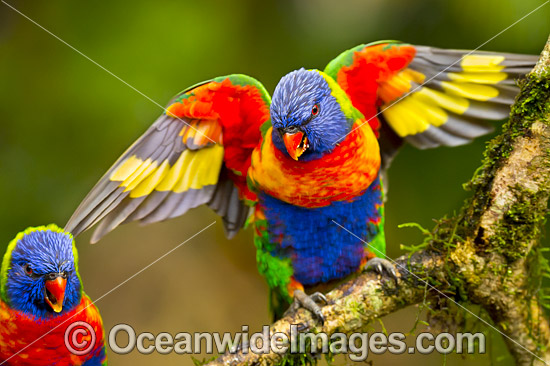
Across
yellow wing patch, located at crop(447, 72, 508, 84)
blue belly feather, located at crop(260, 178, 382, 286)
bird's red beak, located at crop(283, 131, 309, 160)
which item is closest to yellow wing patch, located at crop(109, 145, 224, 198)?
blue belly feather, located at crop(260, 178, 382, 286)

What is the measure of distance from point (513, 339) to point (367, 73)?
137cm

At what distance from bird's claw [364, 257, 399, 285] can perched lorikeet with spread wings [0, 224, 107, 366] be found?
1.34 m

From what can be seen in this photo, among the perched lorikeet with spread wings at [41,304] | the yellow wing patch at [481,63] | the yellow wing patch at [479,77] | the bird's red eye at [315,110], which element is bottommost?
the perched lorikeet with spread wings at [41,304]

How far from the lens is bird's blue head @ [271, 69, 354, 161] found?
2.12m

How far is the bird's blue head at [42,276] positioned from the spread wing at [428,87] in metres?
1.51

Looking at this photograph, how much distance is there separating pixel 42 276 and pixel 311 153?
1.34 m

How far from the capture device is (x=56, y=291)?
2.49 meters

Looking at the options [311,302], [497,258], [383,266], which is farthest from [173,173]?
[497,258]

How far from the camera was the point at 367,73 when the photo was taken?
266 centimetres

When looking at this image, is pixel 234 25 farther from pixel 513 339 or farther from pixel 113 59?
pixel 513 339

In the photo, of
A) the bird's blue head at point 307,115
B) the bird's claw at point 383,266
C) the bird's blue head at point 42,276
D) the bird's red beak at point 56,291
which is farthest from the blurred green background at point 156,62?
the bird's blue head at point 307,115

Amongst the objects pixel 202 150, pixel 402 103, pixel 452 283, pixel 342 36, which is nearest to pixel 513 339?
pixel 452 283

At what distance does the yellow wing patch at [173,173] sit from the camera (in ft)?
8.36

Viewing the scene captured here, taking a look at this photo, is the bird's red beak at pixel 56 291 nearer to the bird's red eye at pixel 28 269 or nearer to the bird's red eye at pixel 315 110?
the bird's red eye at pixel 28 269
